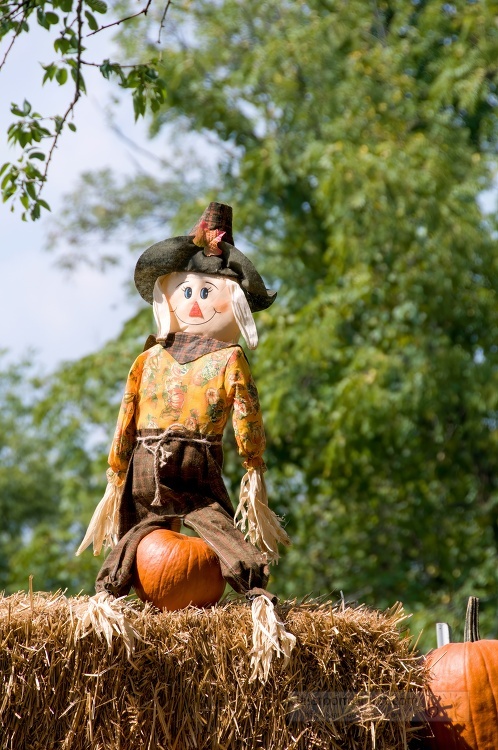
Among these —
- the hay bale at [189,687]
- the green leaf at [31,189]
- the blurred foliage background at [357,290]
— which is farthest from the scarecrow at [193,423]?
the blurred foliage background at [357,290]

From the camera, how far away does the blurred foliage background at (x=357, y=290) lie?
6883mm

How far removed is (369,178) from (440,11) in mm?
2488

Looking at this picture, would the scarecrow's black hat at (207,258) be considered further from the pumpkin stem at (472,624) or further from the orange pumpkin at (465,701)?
the orange pumpkin at (465,701)

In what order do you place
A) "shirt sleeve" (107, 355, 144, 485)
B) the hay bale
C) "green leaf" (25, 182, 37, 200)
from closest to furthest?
the hay bale < "shirt sleeve" (107, 355, 144, 485) < "green leaf" (25, 182, 37, 200)

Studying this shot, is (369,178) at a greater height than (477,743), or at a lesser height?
greater

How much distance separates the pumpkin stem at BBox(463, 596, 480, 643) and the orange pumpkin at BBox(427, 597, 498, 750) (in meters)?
0.15

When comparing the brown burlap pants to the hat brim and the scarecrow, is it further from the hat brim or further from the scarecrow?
the hat brim

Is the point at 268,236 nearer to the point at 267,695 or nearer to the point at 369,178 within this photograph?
the point at 369,178

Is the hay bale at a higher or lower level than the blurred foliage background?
lower

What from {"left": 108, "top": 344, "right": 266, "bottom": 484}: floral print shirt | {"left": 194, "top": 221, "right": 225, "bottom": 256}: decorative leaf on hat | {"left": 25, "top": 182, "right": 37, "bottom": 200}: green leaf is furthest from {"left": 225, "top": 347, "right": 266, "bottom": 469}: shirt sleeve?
{"left": 25, "top": 182, "right": 37, "bottom": 200}: green leaf

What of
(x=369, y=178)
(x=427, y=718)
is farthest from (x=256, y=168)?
(x=427, y=718)

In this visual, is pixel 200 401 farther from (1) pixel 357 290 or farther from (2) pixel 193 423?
(1) pixel 357 290

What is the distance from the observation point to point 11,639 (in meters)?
2.37

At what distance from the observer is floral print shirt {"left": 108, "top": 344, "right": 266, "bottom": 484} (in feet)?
9.42
